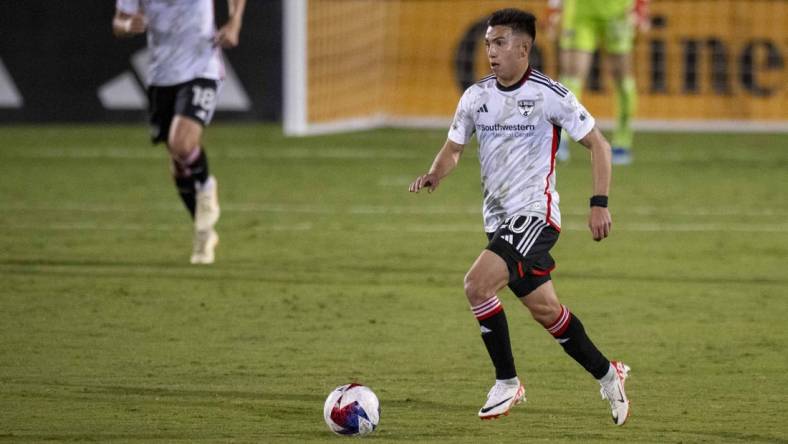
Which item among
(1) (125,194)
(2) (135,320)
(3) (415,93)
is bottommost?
(3) (415,93)

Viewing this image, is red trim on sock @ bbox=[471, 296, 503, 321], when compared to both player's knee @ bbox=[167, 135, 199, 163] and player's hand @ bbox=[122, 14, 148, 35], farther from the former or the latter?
player's hand @ bbox=[122, 14, 148, 35]

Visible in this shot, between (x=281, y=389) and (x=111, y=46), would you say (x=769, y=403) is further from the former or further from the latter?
(x=111, y=46)

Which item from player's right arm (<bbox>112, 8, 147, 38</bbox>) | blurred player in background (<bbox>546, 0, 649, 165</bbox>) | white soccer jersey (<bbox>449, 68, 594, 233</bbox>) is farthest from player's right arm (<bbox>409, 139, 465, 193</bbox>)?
blurred player in background (<bbox>546, 0, 649, 165</bbox>)

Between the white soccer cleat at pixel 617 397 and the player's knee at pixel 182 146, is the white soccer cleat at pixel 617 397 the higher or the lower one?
the higher one

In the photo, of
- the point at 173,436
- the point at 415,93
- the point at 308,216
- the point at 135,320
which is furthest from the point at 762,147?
the point at 173,436

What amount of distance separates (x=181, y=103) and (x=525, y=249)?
14.5 feet

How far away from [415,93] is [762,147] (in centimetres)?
478

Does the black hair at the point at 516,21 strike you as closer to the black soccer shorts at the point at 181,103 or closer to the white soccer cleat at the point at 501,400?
the white soccer cleat at the point at 501,400

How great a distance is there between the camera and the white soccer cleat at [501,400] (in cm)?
574

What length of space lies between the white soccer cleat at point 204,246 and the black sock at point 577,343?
4174 mm

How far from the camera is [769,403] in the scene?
6090 mm

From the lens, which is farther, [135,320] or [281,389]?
[135,320]

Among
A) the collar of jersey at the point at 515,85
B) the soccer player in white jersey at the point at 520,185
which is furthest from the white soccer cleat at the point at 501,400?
the collar of jersey at the point at 515,85

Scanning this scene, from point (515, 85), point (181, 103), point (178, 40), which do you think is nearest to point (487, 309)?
point (515, 85)
